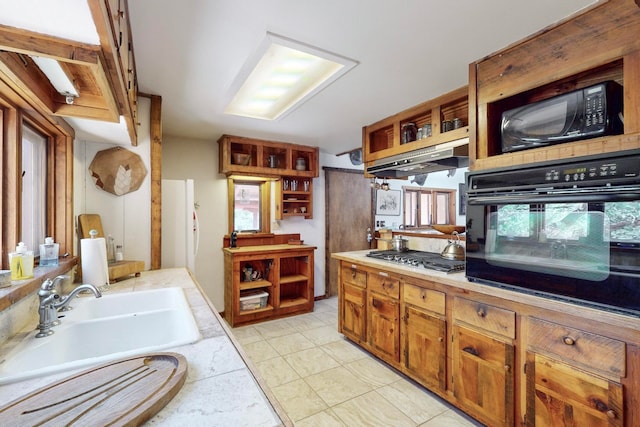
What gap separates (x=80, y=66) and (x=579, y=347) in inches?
99.2

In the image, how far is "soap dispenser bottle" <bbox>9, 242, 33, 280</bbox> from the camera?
1.30m

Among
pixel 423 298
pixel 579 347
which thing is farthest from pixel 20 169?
pixel 579 347

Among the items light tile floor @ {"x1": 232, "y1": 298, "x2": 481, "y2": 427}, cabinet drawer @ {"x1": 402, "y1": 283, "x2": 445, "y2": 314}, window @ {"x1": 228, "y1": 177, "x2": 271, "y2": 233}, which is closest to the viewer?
light tile floor @ {"x1": 232, "y1": 298, "x2": 481, "y2": 427}

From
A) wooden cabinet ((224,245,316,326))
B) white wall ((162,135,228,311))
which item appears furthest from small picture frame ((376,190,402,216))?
white wall ((162,135,228,311))

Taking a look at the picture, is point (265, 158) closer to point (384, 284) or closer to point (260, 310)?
point (260, 310)

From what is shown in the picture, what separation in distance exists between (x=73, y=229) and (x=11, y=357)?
1.33m

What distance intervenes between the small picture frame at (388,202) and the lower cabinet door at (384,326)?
2680mm

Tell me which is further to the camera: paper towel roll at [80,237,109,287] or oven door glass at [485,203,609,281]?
paper towel roll at [80,237,109,287]

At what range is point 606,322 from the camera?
1.21m

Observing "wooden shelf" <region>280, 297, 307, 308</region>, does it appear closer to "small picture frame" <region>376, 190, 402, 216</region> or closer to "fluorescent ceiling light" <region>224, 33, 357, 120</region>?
"small picture frame" <region>376, 190, 402, 216</region>

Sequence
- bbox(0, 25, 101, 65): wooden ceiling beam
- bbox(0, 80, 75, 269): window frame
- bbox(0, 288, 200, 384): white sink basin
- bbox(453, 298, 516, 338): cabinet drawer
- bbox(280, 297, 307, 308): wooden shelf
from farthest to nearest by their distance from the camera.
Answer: bbox(280, 297, 307, 308): wooden shelf
bbox(453, 298, 516, 338): cabinet drawer
bbox(0, 80, 75, 269): window frame
bbox(0, 288, 200, 384): white sink basin
bbox(0, 25, 101, 65): wooden ceiling beam

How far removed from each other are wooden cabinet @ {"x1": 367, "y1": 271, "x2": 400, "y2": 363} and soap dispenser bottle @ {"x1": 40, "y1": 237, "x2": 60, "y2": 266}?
7.45 ft

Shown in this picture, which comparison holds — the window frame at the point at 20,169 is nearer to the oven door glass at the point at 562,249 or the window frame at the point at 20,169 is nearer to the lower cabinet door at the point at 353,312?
the lower cabinet door at the point at 353,312

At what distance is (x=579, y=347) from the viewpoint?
1.32m
